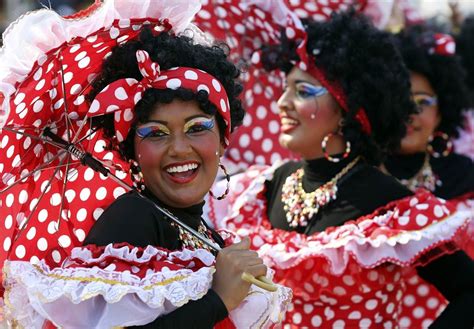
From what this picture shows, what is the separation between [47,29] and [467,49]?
393cm

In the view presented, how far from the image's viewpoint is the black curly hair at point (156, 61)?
2486 millimetres

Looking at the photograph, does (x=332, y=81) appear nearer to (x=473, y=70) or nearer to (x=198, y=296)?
(x=198, y=296)

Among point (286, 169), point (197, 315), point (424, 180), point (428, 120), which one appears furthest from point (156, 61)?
point (428, 120)

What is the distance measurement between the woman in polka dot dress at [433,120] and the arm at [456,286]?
1.19m

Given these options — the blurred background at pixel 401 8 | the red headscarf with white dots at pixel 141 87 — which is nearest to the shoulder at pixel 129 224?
the red headscarf with white dots at pixel 141 87

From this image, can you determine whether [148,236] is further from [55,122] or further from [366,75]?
[366,75]

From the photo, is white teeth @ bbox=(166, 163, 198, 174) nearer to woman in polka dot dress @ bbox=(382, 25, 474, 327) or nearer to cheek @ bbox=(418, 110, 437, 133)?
woman in polka dot dress @ bbox=(382, 25, 474, 327)

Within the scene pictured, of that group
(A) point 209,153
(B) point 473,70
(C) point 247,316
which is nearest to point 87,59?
(A) point 209,153

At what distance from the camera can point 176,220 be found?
248 centimetres

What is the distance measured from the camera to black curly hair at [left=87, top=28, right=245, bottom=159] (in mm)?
2486

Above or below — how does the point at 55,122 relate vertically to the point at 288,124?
above

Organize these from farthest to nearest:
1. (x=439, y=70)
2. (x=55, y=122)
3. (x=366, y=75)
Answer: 1. (x=439, y=70)
2. (x=366, y=75)
3. (x=55, y=122)

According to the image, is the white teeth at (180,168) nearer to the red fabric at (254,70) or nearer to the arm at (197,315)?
the arm at (197,315)

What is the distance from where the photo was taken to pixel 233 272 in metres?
2.39
